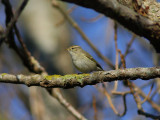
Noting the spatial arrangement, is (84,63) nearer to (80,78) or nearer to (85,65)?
(85,65)

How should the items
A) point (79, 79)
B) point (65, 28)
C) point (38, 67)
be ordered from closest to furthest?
point (79, 79) → point (38, 67) → point (65, 28)

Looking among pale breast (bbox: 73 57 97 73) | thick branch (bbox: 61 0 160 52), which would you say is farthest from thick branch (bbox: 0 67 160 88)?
pale breast (bbox: 73 57 97 73)

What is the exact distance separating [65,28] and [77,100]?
2.41m

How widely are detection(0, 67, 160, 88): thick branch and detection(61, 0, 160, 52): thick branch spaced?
1.72ft

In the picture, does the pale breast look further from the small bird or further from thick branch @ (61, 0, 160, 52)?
thick branch @ (61, 0, 160, 52)

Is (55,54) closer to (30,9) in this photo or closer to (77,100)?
(77,100)

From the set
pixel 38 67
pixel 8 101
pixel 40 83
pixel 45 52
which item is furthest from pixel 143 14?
pixel 8 101

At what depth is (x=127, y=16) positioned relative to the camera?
2.32 metres

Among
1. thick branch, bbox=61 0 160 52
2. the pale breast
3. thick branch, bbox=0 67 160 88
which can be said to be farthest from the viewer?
the pale breast

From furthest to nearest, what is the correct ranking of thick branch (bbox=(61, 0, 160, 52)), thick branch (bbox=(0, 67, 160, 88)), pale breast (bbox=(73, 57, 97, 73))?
pale breast (bbox=(73, 57, 97, 73))
thick branch (bbox=(61, 0, 160, 52))
thick branch (bbox=(0, 67, 160, 88))

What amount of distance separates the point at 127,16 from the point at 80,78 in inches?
30.2

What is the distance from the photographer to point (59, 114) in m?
5.89

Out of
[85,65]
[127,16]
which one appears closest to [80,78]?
[127,16]

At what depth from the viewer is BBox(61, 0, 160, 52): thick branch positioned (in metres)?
2.23
